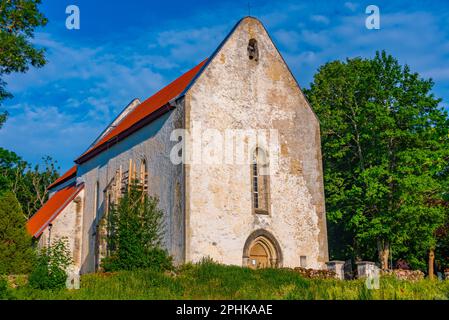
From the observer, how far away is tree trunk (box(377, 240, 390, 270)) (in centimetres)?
2903

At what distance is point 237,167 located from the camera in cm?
2298

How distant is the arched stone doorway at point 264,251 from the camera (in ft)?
74.3

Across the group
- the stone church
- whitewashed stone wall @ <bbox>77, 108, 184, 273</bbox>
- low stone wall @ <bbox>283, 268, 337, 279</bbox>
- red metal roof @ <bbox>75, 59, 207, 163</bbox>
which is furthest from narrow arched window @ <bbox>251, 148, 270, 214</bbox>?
red metal roof @ <bbox>75, 59, 207, 163</bbox>

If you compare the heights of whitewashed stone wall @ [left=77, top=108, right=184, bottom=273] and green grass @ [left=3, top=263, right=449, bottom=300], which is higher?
whitewashed stone wall @ [left=77, top=108, right=184, bottom=273]

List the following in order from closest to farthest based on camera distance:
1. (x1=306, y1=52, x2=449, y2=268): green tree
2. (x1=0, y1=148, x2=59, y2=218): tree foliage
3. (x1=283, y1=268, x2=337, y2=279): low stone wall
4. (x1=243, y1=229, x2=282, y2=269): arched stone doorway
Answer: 1. (x1=283, y1=268, x2=337, y2=279): low stone wall
2. (x1=243, y1=229, x2=282, y2=269): arched stone doorway
3. (x1=306, y1=52, x2=449, y2=268): green tree
4. (x1=0, y1=148, x2=59, y2=218): tree foliage

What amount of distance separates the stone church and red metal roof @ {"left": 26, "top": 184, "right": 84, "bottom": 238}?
14.5 ft

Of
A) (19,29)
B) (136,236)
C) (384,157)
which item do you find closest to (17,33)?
(19,29)

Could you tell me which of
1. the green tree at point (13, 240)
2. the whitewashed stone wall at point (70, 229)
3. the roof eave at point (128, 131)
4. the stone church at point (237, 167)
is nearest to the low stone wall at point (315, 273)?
the stone church at point (237, 167)

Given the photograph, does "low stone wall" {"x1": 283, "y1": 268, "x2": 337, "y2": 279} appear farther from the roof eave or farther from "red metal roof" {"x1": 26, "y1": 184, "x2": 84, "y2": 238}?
"red metal roof" {"x1": 26, "y1": 184, "x2": 84, "y2": 238}

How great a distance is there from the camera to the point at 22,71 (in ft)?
72.3

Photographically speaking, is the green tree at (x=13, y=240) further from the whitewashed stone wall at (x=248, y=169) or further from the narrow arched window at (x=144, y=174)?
the whitewashed stone wall at (x=248, y=169)

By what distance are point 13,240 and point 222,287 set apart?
12.4 m

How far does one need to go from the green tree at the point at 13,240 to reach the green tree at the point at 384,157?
15.9 metres

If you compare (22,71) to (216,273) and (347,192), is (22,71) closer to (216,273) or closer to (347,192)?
(216,273)
